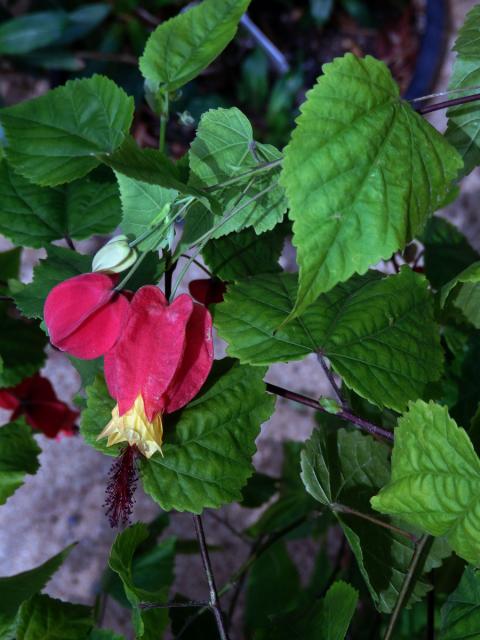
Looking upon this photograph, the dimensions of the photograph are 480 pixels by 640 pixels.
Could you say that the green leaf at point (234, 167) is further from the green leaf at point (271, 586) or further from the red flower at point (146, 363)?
the green leaf at point (271, 586)

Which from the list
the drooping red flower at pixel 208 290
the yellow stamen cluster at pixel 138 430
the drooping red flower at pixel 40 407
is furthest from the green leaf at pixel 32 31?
the yellow stamen cluster at pixel 138 430

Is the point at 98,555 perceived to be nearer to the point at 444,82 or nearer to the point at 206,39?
the point at 206,39

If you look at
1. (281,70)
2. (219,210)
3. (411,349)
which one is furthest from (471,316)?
(281,70)

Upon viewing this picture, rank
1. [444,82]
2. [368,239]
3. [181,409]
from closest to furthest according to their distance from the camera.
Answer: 1. [368,239]
2. [181,409]
3. [444,82]

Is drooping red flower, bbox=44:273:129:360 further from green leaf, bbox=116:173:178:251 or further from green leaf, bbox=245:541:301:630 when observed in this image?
green leaf, bbox=245:541:301:630

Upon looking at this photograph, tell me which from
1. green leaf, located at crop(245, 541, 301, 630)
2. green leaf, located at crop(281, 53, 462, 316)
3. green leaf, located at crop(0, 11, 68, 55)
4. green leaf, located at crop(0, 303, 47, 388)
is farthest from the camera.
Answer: green leaf, located at crop(0, 11, 68, 55)

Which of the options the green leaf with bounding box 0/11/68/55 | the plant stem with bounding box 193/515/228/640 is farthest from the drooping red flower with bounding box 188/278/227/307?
the green leaf with bounding box 0/11/68/55

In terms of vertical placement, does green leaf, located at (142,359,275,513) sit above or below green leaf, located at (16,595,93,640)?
above
